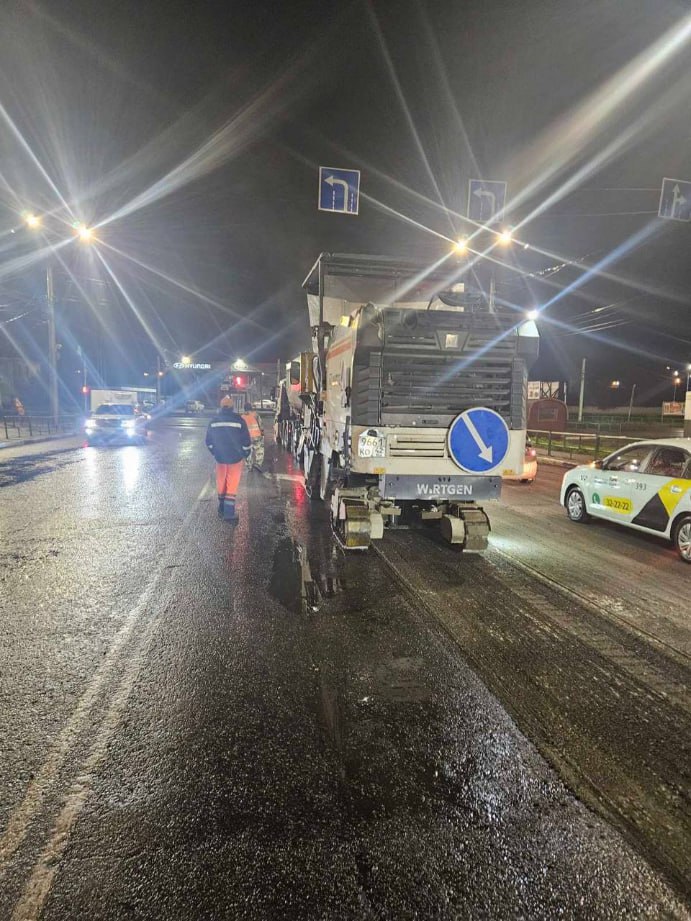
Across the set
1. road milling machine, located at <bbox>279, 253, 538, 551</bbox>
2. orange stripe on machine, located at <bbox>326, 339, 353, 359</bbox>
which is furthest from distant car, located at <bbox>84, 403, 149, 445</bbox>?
road milling machine, located at <bbox>279, 253, 538, 551</bbox>

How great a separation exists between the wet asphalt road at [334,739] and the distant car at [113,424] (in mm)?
16189

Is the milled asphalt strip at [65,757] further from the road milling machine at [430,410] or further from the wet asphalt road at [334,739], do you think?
the road milling machine at [430,410]

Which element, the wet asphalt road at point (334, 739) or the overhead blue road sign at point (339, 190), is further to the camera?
the overhead blue road sign at point (339, 190)

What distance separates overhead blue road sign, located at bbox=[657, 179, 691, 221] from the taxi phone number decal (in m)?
6.88

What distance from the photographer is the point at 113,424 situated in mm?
21672

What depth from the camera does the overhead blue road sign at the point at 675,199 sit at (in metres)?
11.2

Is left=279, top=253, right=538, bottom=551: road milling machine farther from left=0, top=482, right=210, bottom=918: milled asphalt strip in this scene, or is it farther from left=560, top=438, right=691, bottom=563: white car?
left=0, top=482, right=210, bottom=918: milled asphalt strip

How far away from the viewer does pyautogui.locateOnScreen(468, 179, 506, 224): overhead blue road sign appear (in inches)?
486

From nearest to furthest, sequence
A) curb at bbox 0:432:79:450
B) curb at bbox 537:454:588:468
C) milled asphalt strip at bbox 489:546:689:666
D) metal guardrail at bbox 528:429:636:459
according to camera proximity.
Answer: milled asphalt strip at bbox 489:546:689:666 → curb at bbox 537:454:588:468 → metal guardrail at bbox 528:429:636:459 → curb at bbox 0:432:79:450

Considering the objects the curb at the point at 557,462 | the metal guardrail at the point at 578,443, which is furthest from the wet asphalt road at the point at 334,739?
the metal guardrail at the point at 578,443

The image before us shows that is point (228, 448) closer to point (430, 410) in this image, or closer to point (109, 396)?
point (430, 410)

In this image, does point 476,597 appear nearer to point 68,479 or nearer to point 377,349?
point 377,349

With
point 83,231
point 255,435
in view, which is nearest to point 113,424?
point 83,231

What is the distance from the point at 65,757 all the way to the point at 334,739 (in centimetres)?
146
